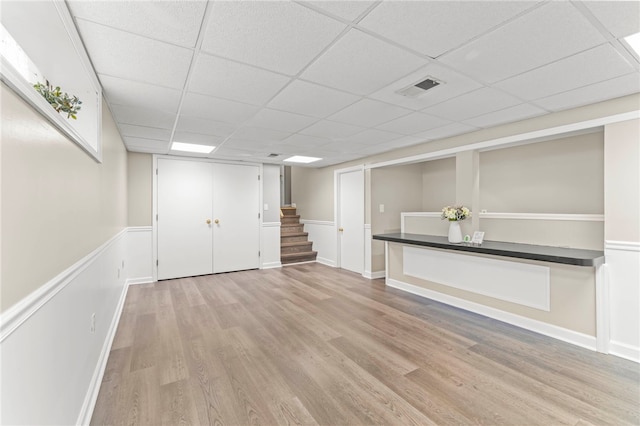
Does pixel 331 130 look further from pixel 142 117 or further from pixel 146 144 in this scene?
pixel 146 144

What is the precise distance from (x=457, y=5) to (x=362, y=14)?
0.47 metres

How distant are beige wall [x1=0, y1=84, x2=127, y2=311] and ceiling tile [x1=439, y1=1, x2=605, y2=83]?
7.32 ft

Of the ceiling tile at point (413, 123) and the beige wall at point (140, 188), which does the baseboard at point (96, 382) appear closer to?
the beige wall at point (140, 188)

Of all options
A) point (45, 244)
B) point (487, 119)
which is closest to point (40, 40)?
point (45, 244)

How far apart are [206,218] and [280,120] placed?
317 cm

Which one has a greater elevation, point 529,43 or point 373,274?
point 529,43

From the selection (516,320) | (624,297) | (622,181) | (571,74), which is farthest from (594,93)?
(516,320)

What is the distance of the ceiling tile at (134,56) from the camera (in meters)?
1.65

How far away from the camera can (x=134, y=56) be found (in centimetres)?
187

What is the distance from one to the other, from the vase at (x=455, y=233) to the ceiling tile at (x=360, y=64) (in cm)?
223

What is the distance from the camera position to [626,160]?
2.51m

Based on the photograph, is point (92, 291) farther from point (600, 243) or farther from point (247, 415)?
point (600, 243)

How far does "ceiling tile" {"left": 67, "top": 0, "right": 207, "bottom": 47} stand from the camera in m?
1.41

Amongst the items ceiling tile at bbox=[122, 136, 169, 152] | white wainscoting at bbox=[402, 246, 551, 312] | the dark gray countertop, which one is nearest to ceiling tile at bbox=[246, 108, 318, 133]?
ceiling tile at bbox=[122, 136, 169, 152]
